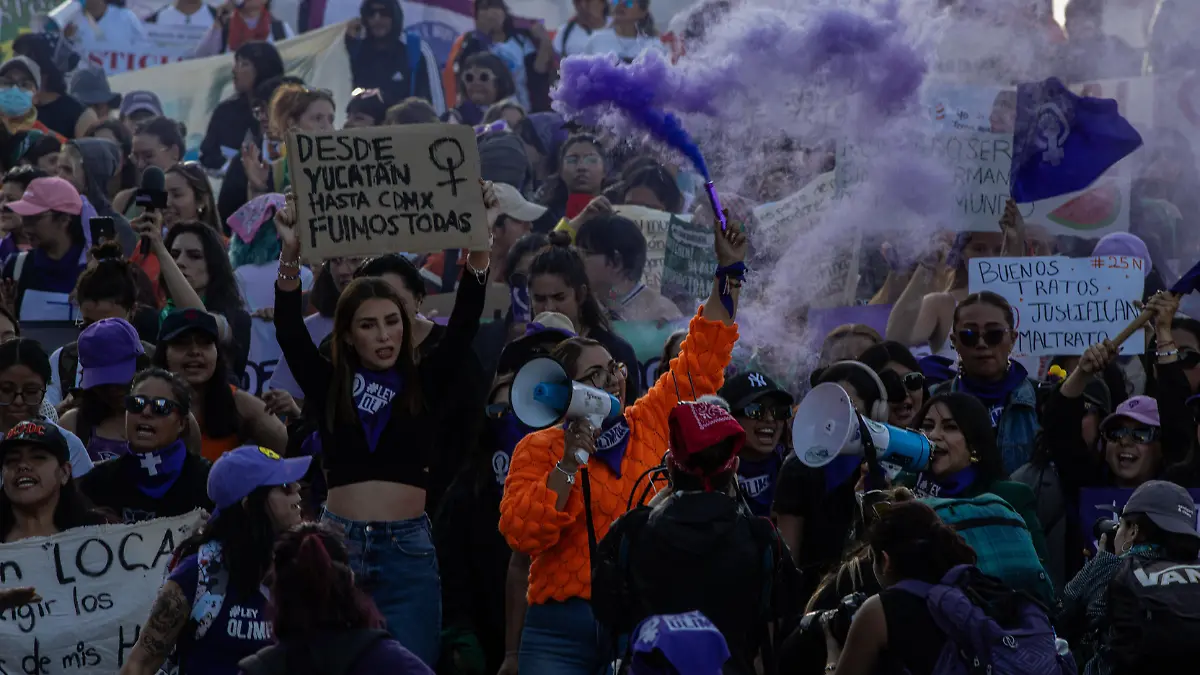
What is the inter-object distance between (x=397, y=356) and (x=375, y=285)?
26 centimetres

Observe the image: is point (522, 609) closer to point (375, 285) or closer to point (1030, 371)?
point (375, 285)

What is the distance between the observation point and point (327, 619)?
448cm

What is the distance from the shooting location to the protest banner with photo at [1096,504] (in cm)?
735

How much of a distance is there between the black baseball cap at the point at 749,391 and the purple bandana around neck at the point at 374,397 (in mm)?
1522

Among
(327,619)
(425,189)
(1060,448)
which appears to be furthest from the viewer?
(1060,448)

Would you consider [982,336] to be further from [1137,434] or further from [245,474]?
[245,474]

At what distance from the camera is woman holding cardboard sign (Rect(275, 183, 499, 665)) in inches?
242

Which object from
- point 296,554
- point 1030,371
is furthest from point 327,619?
point 1030,371

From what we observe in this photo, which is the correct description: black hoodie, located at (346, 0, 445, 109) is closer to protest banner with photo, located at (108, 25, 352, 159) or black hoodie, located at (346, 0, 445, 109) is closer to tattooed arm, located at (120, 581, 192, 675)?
protest banner with photo, located at (108, 25, 352, 159)

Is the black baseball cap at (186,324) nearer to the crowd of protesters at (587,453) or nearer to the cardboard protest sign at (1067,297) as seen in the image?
the crowd of protesters at (587,453)

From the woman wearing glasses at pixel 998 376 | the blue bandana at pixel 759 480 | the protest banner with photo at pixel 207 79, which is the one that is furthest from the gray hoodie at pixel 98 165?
the woman wearing glasses at pixel 998 376

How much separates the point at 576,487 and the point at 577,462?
0.93 ft

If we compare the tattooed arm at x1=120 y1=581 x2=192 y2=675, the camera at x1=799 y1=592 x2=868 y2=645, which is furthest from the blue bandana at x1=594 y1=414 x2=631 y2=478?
the tattooed arm at x1=120 y1=581 x2=192 y2=675

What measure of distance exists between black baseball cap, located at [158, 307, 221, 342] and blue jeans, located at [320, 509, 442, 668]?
81.6 inches
